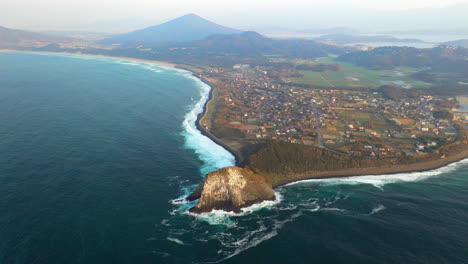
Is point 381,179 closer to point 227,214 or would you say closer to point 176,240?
point 227,214

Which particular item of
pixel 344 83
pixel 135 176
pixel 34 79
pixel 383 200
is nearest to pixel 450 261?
pixel 383 200

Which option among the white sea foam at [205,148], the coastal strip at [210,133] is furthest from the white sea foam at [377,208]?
the white sea foam at [205,148]

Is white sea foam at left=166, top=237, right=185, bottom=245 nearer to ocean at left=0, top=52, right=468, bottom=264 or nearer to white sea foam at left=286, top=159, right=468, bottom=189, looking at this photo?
ocean at left=0, top=52, right=468, bottom=264

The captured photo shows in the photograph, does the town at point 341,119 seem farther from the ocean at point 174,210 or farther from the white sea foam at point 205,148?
the ocean at point 174,210

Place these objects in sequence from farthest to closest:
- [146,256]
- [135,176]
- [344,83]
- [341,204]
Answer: [344,83], [135,176], [341,204], [146,256]

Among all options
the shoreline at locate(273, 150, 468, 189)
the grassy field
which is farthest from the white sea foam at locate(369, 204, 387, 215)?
the grassy field

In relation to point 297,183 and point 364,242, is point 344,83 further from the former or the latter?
point 364,242
